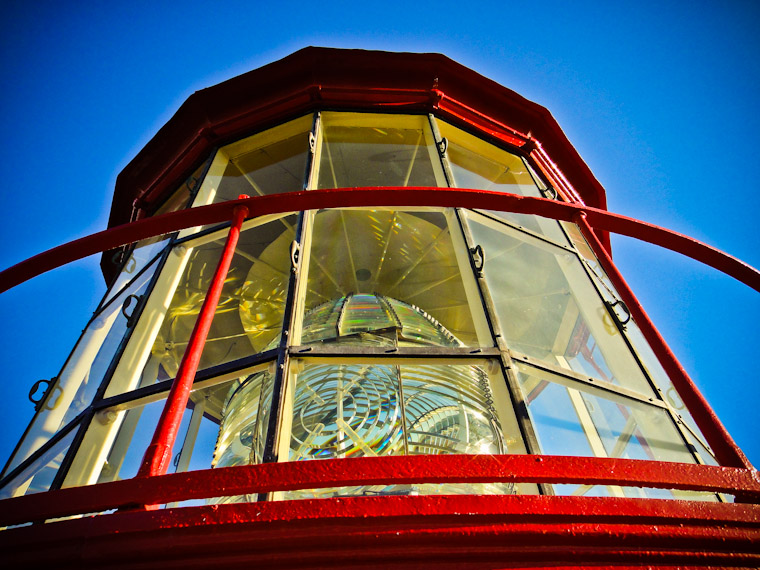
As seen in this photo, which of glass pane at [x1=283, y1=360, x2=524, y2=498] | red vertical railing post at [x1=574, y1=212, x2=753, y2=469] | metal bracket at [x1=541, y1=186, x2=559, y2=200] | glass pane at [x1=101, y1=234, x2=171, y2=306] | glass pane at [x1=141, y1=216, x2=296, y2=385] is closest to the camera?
Result: red vertical railing post at [x1=574, y1=212, x2=753, y2=469]

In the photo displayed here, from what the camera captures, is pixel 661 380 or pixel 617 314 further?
pixel 617 314

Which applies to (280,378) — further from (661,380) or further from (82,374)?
(661,380)

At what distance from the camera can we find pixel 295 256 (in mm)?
2680

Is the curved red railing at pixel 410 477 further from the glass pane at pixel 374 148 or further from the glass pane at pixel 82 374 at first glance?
the glass pane at pixel 374 148

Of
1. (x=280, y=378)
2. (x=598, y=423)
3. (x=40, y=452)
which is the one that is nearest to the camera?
(x=280, y=378)

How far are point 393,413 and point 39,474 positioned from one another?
5.85 feet

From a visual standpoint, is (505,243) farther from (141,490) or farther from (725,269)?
(141,490)

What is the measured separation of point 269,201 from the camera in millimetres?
1749

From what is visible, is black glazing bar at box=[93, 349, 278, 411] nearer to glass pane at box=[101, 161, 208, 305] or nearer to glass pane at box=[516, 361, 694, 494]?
glass pane at box=[516, 361, 694, 494]

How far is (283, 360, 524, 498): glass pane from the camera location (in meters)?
2.40

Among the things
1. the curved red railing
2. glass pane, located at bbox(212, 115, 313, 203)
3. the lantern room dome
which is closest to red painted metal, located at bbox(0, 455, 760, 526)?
the curved red railing

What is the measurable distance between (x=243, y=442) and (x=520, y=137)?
11.4ft

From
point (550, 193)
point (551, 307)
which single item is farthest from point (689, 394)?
point (550, 193)

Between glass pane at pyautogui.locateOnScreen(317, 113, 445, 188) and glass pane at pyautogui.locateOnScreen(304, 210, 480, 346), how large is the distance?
37cm
